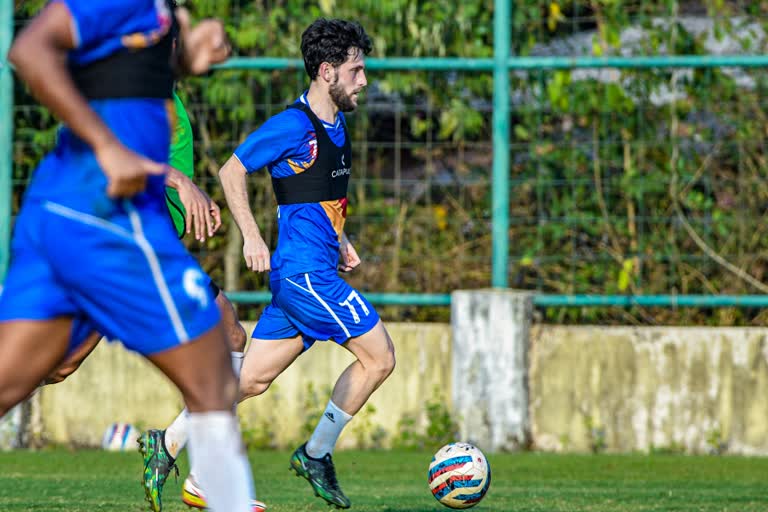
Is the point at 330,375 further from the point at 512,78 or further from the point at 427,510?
the point at 427,510

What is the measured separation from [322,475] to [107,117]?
10.3 ft

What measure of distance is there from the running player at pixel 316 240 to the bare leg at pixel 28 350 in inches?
103

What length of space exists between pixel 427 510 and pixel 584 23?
4658mm

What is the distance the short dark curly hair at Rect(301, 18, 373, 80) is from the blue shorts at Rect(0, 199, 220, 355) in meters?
3.23

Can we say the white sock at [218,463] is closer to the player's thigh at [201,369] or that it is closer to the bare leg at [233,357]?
the player's thigh at [201,369]

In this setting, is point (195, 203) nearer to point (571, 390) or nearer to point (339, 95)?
point (339, 95)

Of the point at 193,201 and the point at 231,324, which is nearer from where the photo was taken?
the point at 193,201

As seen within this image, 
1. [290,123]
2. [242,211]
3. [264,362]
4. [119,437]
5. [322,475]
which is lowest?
[119,437]

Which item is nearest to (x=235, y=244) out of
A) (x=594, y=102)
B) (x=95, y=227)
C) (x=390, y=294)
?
(x=390, y=294)

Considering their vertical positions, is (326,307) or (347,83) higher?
(347,83)

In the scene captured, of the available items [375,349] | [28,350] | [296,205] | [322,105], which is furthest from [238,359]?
[28,350]

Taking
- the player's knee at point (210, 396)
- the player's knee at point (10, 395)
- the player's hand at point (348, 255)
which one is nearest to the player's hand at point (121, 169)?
the player's knee at point (210, 396)

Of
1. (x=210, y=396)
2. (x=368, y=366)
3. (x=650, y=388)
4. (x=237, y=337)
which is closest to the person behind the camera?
(x=210, y=396)

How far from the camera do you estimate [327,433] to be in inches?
251
